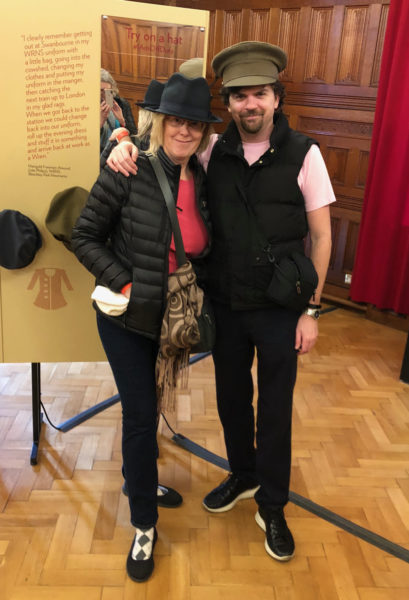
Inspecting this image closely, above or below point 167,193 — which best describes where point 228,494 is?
below

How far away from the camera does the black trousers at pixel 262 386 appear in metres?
1.77

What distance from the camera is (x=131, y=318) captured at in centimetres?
164

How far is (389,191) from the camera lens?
3.85 m

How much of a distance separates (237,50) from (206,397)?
1903 millimetres

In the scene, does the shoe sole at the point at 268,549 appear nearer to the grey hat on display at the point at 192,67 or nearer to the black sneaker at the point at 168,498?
the black sneaker at the point at 168,498

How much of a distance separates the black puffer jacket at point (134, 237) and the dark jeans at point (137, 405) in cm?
7

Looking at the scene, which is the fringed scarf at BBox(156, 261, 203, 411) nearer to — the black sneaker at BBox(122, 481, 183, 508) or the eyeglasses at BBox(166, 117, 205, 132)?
the eyeglasses at BBox(166, 117, 205, 132)

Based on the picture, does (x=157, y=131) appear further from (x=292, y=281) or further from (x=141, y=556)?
(x=141, y=556)

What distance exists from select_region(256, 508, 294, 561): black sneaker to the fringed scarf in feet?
2.14

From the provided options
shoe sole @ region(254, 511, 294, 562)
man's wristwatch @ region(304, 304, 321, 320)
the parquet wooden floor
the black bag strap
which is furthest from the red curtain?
the black bag strap

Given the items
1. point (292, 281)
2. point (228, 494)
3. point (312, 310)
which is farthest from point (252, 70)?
point (228, 494)

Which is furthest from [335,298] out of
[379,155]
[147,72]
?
[147,72]

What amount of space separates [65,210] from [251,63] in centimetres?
86

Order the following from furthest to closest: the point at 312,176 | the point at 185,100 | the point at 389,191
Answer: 1. the point at 389,191
2. the point at 312,176
3. the point at 185,100
